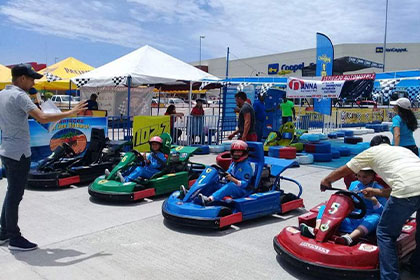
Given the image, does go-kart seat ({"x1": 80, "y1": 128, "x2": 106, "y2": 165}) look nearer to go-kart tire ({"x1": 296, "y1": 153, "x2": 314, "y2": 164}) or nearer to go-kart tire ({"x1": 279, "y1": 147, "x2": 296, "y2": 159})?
go-kart tire ({"x1": 279, "y1": 147, "x2": 296, "y2": 159})

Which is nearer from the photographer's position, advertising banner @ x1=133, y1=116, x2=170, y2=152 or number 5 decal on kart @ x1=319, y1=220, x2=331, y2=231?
number 5 decal on kart @ x1=319, y1=220, x2=331, y2=231

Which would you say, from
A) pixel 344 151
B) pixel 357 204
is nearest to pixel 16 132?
pixel 357 204

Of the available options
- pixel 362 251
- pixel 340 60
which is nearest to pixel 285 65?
pixel 340 60

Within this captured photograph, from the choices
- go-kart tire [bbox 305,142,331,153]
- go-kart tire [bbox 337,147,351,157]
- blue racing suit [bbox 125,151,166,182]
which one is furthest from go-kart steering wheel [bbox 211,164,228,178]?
go-kart tire [bbox 337,147,351,157]

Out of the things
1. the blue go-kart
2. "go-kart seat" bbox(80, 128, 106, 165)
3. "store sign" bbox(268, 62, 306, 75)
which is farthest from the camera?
"store sign" bbox(268, 62, 306, 75)

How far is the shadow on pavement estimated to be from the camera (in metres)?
4.17

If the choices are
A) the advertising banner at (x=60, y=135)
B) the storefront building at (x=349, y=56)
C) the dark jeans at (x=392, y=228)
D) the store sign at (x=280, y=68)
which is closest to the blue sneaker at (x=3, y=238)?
the dark jeans at (x=392, y=228)

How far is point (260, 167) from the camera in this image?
5.99 meters

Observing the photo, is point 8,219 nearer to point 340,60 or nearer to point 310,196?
point 310,196

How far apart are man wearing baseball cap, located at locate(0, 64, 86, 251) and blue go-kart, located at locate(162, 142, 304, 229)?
1876mm

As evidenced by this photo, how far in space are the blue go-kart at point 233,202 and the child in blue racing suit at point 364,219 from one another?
119 centimetres

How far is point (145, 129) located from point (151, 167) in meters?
4.50

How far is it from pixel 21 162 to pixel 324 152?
360 inches

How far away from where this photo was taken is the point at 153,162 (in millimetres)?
7145
